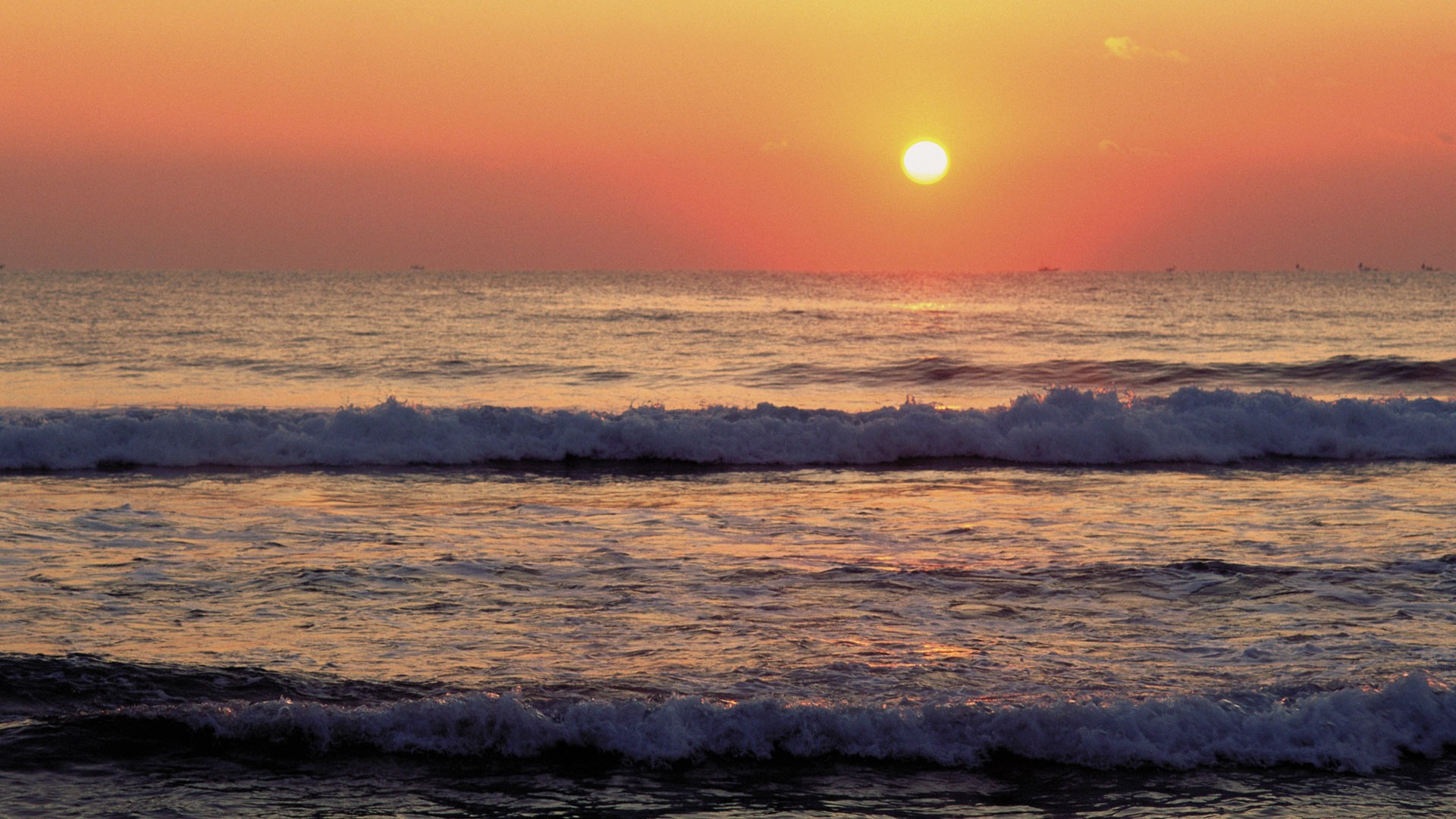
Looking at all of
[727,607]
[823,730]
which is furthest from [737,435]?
[823,730]

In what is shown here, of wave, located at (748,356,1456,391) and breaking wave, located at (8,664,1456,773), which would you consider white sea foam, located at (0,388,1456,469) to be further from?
breaking wave, located at (8,664,1456,773)

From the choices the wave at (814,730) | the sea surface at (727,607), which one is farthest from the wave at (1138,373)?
the wave at (814,730)

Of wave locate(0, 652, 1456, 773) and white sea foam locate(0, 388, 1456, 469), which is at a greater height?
white sea foam locate(0, 388, 1456, 469)

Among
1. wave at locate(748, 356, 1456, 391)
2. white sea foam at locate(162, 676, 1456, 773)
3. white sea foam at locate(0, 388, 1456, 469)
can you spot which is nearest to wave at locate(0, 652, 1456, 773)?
white sea foam at locate(162, 676, 1456, 773)

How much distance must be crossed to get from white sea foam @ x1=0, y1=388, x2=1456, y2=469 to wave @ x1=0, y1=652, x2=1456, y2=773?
38.9ft

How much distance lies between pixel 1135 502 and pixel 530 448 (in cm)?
957

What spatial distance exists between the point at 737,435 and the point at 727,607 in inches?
419

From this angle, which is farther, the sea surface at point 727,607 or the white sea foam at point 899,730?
the white sea foam at point 899,730

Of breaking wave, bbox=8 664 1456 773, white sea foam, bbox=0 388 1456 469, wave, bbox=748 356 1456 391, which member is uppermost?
wave, bbox=748 356 1456 391

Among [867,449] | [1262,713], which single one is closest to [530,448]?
[867,449]

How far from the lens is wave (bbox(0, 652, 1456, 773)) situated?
6.40 m

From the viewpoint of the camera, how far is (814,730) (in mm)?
6520

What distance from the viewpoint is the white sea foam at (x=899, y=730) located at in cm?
640

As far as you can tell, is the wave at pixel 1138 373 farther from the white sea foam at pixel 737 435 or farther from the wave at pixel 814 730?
the wave at pixel 814 730
